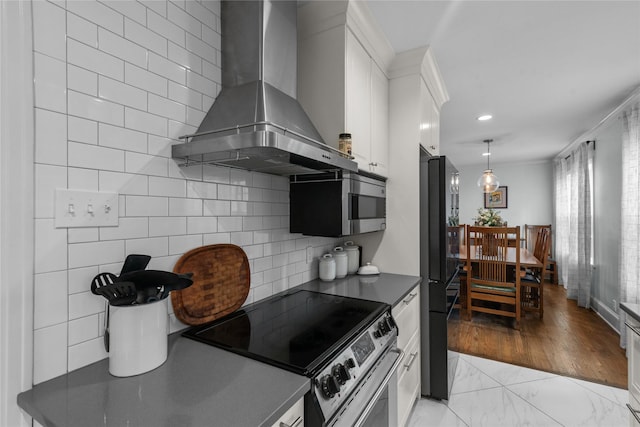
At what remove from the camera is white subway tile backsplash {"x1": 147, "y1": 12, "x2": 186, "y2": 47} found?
1.10 metres

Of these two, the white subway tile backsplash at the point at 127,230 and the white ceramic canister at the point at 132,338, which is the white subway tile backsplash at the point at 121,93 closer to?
the white subway tile backsplash at the point at 127,230

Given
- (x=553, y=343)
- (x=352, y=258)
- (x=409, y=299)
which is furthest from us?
(x=553, y=343)

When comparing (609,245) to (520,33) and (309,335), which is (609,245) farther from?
(309,335)

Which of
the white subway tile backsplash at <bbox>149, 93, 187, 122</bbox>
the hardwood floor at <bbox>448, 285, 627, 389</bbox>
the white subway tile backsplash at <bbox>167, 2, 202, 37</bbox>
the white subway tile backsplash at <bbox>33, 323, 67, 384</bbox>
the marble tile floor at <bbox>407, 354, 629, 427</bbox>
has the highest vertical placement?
the white subway tile backsplash at <bbox>167, 2, 202, 37</bbox>

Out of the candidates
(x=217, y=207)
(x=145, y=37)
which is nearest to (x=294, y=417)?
(x=217, y=207)

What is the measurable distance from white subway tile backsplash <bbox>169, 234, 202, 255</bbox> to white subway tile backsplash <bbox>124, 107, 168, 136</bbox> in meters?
0.41

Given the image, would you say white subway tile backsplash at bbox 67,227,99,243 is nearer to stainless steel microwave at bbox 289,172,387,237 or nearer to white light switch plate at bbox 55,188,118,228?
white light switch plate at bbox 55,188,118,228

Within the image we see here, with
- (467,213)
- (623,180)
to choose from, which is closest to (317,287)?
(623,180)

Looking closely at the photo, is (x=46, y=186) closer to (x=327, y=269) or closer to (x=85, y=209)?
(x=85, y=209)

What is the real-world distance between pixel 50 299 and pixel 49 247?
147 mm

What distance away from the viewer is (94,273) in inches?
37.1

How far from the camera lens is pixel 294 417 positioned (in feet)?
2.70

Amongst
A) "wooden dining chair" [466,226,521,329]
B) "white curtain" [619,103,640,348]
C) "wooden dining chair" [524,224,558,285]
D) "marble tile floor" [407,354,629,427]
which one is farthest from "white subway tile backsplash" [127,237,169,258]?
"wooden dining chair" [524,224,558,285]

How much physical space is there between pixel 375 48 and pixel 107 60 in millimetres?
1555
